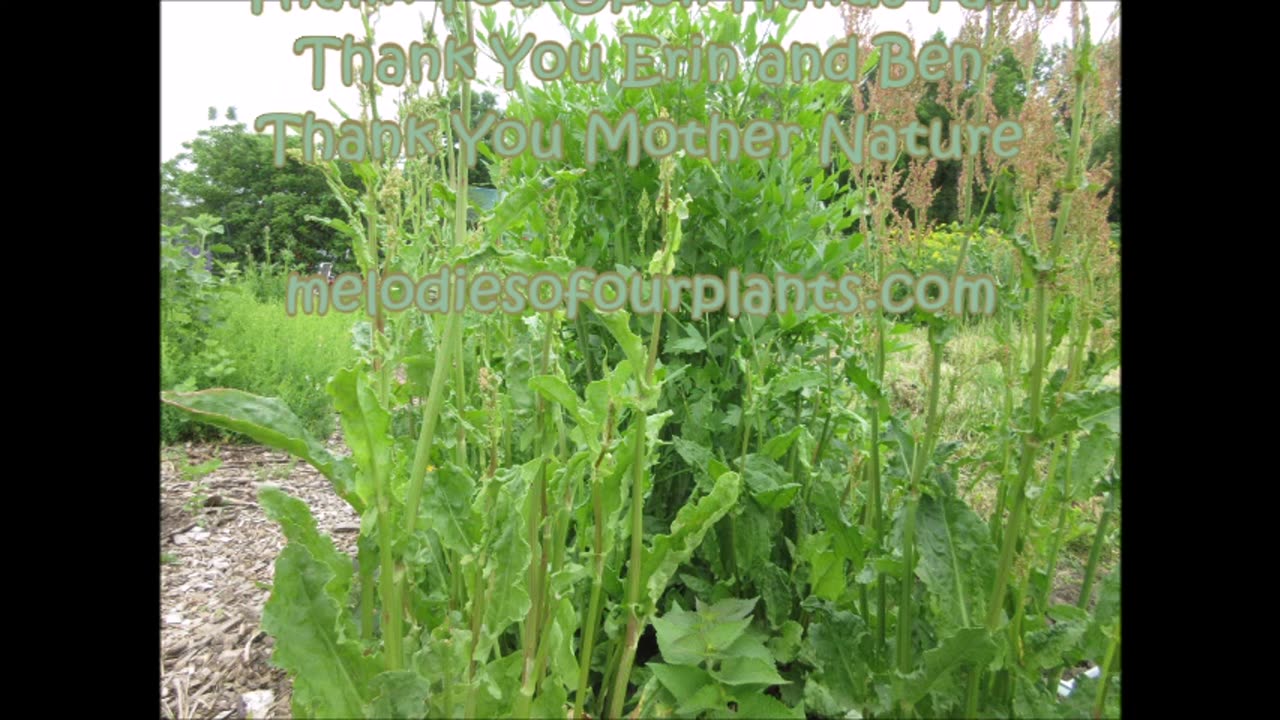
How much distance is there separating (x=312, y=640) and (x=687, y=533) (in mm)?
499

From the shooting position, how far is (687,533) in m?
0.99

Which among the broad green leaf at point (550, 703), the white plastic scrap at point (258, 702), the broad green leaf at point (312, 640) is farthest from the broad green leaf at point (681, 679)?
the white plastic scrap at point (258, 702)

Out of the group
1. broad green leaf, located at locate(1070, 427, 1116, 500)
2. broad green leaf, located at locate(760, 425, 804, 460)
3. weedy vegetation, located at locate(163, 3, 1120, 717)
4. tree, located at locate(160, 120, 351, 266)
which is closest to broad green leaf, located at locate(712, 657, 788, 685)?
weedy vegetation, located at locate(163, 3, 1120, 717)

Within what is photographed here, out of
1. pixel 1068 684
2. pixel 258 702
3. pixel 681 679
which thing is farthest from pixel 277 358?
pixel 1068 684

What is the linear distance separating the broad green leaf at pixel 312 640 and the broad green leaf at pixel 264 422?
0.10m

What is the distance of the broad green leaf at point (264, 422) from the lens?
0.80 meters

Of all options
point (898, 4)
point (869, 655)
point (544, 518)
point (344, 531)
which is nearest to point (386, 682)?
point (544, 518)

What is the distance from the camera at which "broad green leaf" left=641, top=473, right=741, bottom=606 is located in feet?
3.19

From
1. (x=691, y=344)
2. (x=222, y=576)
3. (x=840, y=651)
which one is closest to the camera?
(x=840, y=651)

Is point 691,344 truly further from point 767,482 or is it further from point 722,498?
point 722,498

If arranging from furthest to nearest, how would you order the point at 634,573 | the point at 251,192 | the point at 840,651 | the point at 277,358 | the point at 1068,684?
the point at 277,358, the point at 251,192, the point at 1068,684, the point at 840,651, the point at 634,573

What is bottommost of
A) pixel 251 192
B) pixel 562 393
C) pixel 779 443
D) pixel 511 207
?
pixel 779 443

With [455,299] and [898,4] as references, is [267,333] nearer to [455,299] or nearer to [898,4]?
[455,299]

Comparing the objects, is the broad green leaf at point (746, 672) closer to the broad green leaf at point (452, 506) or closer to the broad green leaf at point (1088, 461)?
the broad green leaf at point (452, 506)
